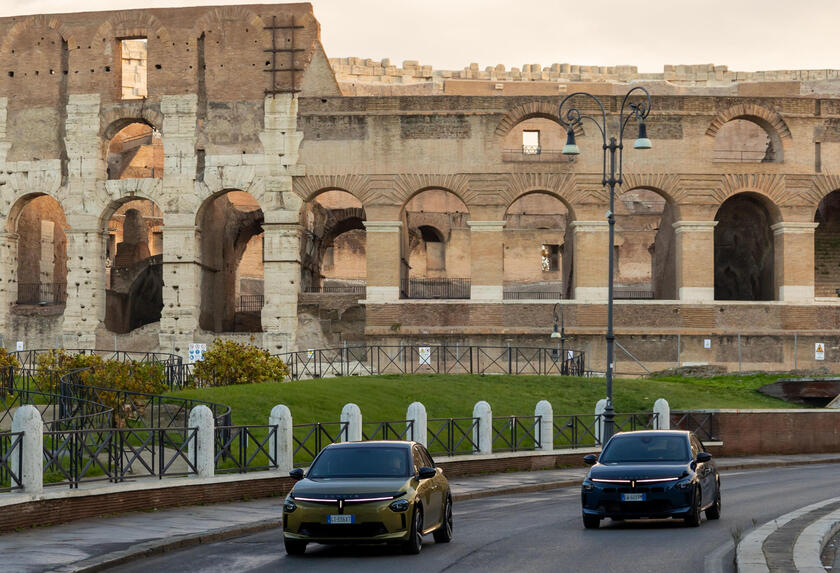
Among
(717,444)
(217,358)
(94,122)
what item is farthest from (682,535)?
(94,122)

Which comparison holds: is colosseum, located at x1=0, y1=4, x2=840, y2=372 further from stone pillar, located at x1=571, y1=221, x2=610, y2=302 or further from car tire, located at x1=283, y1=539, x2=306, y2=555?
car tire, located at x1=283, y1=539, x2=306, y2=555

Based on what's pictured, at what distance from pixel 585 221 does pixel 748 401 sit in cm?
1263

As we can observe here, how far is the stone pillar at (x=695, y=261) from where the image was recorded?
4681cm

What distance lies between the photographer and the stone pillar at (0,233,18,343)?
49.3 m

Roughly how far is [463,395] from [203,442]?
1425cm

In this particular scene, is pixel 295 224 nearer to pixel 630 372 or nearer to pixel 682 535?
pixel 630 372

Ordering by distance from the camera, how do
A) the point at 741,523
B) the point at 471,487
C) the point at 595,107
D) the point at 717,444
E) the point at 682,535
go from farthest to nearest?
the point at 595,107 → the point at 717,444 → the point at 471,487 → the point at 741,523 → the point at 682,535

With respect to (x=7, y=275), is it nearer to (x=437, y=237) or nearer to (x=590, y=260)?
(x=590, y=260)

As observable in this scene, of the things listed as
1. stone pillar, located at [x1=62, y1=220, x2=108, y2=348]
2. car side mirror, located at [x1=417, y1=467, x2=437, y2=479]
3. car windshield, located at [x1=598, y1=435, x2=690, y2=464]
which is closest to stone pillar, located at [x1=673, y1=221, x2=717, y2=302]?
stone pillar, located at [x1=62, y1=220, x2=108, y2=348]

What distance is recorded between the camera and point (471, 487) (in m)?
23.2

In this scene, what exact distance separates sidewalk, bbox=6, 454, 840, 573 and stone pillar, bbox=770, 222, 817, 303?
27065 millimetres

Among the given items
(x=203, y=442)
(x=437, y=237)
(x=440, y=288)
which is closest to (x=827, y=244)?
(x=440, y=288)

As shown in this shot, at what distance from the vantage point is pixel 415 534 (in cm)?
1420

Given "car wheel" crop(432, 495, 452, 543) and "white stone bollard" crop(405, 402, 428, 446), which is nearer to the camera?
"car wheel" crop(432, 495, 452, 543)
